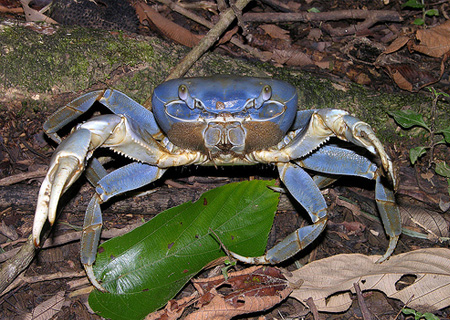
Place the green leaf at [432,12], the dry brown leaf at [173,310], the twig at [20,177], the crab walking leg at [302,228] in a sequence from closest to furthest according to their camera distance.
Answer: the dry brown leaf at [173,310], the crab walking leg at [302,228], the twig at [20,177], the green leaf at [432,12]

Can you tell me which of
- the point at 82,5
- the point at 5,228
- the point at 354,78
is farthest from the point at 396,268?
the point at 82,5

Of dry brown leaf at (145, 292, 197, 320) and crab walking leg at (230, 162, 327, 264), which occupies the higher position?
crab walking leg at (230, 162, 327, 264)

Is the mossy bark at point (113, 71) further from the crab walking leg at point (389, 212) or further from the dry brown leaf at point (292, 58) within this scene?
the crab walking leg at point (389, 212)

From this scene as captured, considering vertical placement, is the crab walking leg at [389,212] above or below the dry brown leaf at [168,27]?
below

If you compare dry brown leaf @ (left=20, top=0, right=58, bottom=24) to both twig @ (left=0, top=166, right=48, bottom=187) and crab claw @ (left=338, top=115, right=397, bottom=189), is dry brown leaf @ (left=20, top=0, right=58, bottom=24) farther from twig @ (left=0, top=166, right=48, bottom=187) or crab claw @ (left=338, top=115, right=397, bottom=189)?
crab claw @ (left=338, top=115, right=397, bottom=189)

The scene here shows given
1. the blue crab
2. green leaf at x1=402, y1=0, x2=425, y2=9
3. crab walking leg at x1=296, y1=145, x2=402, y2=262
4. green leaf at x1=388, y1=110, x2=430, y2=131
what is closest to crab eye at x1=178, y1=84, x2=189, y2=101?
the blue crab

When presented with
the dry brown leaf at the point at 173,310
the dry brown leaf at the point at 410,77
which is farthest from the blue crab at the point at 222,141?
the dry brown leaf at the point at 410,77

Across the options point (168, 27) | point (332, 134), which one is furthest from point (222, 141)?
point (168, 27)
